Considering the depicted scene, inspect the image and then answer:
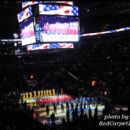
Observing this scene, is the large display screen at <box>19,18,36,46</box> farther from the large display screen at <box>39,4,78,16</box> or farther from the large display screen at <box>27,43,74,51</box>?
the large display screen at <box>39,4,78,16</box>

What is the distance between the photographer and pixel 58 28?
14133 mm

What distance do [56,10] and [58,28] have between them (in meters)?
1.06

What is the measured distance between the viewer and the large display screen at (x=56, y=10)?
13.0 meters

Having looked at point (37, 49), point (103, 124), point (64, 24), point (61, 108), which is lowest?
point (61, 108)

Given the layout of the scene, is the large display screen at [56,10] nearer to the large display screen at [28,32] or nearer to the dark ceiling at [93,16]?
the large display screen at [28,32]

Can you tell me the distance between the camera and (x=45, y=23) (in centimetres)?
1353

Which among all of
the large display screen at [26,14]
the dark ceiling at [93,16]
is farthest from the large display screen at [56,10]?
the dark ceiling at [93,16]

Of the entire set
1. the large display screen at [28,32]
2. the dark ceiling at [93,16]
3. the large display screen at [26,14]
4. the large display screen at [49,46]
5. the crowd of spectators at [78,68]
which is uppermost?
the dark ceiling at [93,16]

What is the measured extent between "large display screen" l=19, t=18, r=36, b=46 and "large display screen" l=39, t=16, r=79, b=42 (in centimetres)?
62

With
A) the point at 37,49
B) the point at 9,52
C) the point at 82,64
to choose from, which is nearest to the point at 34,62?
the point at 9,52

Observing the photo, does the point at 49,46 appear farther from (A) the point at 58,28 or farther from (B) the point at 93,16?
(B) the point at 93,16

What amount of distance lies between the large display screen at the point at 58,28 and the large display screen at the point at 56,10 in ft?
0.87

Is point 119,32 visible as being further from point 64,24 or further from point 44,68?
point 64,24

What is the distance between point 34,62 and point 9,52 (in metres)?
3.98
